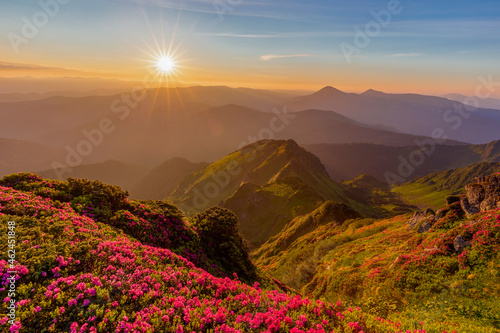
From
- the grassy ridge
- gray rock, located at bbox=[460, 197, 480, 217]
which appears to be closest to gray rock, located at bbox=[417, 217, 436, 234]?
the grassy ridge

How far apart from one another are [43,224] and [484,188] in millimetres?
42991

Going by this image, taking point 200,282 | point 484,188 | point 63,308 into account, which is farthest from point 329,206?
point 63,308

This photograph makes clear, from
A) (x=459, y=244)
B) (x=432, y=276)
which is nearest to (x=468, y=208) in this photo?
(x=459, y=244)

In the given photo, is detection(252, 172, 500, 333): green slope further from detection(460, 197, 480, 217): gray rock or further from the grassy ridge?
detection(460, 197, 480, 217): gray rock

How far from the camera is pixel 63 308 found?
310 inches

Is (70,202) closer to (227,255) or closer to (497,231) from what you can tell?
(227,255)

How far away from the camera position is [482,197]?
88.3ft

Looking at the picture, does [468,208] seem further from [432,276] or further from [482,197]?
[432,276]

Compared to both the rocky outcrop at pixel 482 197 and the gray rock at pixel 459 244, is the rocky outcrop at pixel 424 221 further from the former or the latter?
the gray rock at pixel 459 244

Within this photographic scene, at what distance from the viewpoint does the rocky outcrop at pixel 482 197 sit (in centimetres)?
Answer: 2541

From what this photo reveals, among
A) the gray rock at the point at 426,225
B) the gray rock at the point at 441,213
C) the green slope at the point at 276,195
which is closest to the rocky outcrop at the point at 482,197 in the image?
the gray rock at the point at 441,213

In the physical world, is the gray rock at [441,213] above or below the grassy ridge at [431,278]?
above

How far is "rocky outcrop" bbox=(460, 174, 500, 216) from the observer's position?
1000 inches

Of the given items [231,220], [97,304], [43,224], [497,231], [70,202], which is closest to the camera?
[97,304]
